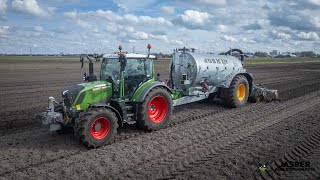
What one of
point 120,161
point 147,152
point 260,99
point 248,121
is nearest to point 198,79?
point 248,121

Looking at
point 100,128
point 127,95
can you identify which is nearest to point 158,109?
point 127,95

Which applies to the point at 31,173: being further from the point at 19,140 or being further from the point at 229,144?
the point at 229,144

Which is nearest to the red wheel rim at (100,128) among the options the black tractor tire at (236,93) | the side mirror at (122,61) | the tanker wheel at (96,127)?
the tanker wheel at (96,127)

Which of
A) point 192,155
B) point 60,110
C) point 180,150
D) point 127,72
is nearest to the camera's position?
point 192,155

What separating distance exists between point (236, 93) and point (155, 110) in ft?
13.7

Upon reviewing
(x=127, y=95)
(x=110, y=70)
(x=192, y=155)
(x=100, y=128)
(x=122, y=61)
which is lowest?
(x=192, y=155)

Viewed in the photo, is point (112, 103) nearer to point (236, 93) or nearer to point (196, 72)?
point (196, 72)

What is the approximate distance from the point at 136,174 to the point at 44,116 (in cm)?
280

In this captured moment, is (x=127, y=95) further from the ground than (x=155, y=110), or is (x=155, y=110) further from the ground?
(x=127, y=95)

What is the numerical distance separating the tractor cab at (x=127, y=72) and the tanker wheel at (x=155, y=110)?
1.73ft

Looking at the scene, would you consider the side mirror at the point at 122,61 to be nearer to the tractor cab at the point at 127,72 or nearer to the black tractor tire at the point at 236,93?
the tractor cab at the point at 127,72

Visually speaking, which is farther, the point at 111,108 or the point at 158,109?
the point at 158,109

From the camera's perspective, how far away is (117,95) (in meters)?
7.78

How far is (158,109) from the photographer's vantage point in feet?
27.9
